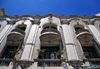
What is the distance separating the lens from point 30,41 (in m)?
12.8

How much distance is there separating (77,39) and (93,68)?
7.32 metres

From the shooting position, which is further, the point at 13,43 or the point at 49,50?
the point at 13,43

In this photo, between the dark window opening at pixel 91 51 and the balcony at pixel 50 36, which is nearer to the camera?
the dark window opening at pixel 91 51

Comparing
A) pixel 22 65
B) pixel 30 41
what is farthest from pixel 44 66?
pixel 30 41

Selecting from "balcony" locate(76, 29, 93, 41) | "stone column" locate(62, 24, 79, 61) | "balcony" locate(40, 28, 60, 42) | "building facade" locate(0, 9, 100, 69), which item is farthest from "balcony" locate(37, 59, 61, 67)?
"balcony" locate(76, 29, 93, 41)

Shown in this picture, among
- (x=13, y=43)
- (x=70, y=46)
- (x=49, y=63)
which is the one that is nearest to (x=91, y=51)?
(x=70, y=46)

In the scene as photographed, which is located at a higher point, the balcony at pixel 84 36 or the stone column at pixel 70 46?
the balcony at pixel 84 36

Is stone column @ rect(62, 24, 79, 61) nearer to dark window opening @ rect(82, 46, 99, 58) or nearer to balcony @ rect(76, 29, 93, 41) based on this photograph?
balcony @ rect(76, 29, 93, 41)

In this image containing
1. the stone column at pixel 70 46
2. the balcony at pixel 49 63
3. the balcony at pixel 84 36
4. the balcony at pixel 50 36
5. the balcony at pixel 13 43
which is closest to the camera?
the balcony at pixel 49 63

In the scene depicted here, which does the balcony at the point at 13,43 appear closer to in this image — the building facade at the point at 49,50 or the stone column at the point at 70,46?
the building facade at the point at 49,50

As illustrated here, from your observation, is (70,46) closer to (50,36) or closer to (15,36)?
(50,36)

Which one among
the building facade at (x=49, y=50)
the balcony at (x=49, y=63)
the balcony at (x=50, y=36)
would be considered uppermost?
the balcony at (x=50, y=36)

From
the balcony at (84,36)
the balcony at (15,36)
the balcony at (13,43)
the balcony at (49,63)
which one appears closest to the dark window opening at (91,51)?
the balcony at (84,36)

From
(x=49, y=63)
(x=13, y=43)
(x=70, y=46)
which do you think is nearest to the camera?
(x=49, y=63)
